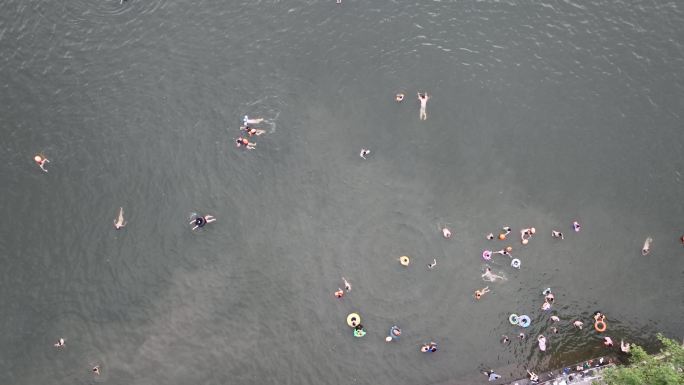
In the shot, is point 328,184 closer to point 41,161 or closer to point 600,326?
point 600,326

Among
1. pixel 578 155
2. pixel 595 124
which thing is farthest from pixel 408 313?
pixel 595 124

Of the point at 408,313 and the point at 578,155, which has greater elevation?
the point at 578,155

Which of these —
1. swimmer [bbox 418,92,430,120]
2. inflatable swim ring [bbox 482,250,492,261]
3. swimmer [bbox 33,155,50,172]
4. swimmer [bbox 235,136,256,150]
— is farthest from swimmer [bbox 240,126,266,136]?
inflatable swim ring [bbox 482,250,492,261]

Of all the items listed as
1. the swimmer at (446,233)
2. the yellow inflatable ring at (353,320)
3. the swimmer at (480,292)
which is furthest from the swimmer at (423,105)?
the yellow inflatable ring at (353,320)

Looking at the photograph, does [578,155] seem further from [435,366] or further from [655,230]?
[435,366]

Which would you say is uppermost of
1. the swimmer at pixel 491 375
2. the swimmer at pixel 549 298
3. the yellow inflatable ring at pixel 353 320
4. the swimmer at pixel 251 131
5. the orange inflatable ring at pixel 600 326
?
the swimmer at pixel 251 131

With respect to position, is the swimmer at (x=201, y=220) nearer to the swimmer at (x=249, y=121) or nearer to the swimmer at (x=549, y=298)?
the swimmer at (x=249, y=121)
